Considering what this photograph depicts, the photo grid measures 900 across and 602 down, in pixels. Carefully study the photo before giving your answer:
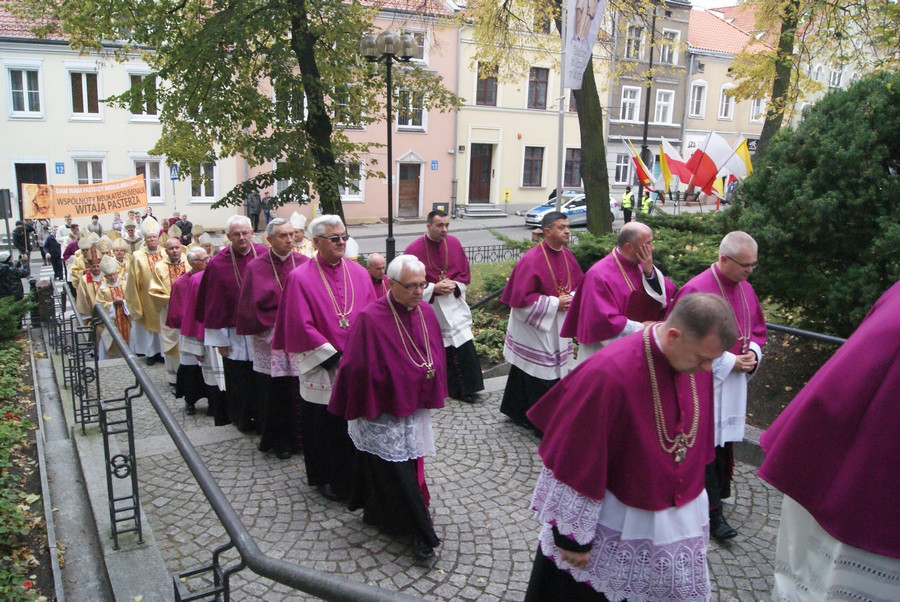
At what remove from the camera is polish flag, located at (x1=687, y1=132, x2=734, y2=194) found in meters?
14.4

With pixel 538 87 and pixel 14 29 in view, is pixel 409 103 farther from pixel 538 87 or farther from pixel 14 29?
pixel 538 87

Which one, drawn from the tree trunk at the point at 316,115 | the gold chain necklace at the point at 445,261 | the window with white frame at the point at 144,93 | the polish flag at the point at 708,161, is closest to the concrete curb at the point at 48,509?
the gold chain necklace at the point at 445,261

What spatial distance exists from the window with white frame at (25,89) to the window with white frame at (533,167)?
20646 millimetres

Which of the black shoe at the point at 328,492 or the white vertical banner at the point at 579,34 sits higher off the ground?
the white vertical banner at the point at 579,34

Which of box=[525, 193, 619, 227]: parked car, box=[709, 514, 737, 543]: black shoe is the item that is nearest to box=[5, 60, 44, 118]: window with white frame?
box=[525, 193, 619, 227]: parked car

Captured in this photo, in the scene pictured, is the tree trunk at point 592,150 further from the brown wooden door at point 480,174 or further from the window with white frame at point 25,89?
the window with white frame at point 25,89

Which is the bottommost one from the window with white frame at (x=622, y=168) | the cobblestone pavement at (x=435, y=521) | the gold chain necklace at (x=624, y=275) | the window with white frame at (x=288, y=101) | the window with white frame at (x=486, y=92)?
the cobblestone pavement at (x=435, y=521)

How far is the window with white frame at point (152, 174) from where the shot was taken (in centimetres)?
2786

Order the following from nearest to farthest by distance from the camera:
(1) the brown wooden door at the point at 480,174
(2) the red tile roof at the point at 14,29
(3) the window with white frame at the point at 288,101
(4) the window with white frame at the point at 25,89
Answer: (3) the window with white frame at the point at 288,101
(2) the red tile roof at the point at 14,29
(4) the window with white frame at the point at 25,89
(1) the brown wooden door at the point at 480,174

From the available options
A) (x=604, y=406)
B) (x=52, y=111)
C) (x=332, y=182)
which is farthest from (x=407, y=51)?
(x=52, y=111)

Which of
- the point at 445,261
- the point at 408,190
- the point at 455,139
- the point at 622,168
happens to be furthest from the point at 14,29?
the point at 622,168

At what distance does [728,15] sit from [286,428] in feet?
166

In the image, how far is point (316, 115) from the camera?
40.1 ft

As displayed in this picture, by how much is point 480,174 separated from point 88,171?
16911 mm
